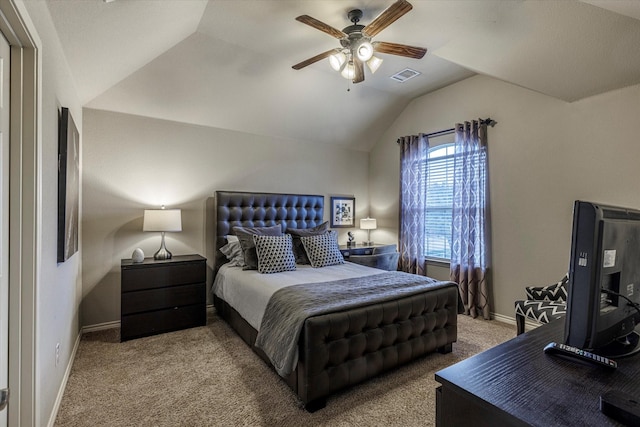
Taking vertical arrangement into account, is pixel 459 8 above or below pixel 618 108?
above

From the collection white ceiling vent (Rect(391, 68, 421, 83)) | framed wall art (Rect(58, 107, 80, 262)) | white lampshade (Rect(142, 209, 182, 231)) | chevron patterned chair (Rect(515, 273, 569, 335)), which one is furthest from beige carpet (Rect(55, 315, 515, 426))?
white ceiling vent (Rect(391, 68, 421, 83))

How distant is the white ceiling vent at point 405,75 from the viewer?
3763 millimetres

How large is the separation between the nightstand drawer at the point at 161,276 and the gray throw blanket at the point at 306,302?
136 cm

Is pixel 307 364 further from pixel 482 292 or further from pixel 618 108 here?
pixel 618 108

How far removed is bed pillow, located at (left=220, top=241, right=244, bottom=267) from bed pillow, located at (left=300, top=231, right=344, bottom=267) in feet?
2.52

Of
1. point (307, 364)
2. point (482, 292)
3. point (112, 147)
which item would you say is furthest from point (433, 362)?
point (112, 147)

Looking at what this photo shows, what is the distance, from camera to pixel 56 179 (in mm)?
1958

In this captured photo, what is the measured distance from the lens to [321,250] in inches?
145

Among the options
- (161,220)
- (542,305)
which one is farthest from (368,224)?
(161,220)

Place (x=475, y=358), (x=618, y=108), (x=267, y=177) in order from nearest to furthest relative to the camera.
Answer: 1. (x=475, y=358)
2. (x=618, y=108)
3. (x=267, y=177)

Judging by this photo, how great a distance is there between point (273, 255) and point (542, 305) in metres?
2.52

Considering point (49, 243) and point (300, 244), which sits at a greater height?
point (49, 243)

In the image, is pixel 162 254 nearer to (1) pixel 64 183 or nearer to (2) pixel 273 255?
(2) pixel 273 255

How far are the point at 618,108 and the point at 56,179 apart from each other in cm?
457
